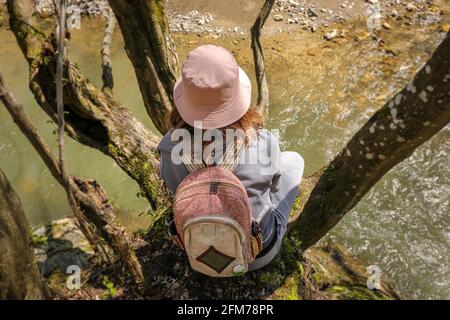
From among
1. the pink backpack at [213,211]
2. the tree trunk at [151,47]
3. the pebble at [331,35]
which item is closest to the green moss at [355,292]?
the pink backpack at [213,211]

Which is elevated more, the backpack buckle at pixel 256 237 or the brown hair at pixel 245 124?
the brown hair at pixel 245 124

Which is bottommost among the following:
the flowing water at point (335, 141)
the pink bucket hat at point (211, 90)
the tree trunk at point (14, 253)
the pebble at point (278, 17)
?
the flowing water at point (335, 141)

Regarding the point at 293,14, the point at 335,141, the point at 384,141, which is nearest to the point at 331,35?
the point at 293,14

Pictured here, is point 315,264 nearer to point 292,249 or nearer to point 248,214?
point 292,249

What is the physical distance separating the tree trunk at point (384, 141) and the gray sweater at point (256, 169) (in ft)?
1.79

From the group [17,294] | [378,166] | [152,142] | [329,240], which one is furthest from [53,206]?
[378,166]

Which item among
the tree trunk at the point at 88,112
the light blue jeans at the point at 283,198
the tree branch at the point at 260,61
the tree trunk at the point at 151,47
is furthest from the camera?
the tree branch at the point at 260,61

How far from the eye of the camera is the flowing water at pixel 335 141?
481 cm

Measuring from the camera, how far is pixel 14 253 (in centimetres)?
183

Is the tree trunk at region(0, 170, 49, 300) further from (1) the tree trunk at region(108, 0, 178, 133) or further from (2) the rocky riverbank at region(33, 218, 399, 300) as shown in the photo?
(1) the tree trunk at region(108, 0, 178, 133)

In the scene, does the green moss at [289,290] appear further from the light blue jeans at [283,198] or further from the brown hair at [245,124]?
the brown hair at [245,124]

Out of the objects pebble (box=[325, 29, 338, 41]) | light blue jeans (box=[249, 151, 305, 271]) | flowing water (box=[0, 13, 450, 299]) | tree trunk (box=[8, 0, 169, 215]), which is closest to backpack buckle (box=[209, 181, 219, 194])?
light blue jeans (box=[249, 151, 305, 271])

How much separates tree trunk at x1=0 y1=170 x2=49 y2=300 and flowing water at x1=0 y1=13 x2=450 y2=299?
11.5 ft

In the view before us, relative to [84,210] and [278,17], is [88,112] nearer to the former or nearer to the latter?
[84,210]
